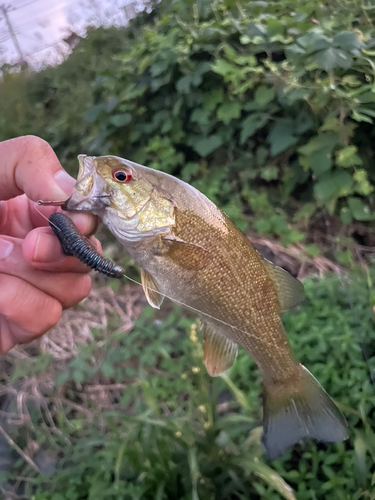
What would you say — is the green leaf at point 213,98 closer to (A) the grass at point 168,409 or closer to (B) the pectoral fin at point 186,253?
(A) the grass at point 168,409

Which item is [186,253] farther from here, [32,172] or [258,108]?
[258,108]

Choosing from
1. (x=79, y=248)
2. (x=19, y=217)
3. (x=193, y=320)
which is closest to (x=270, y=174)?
(x=193, y=320)

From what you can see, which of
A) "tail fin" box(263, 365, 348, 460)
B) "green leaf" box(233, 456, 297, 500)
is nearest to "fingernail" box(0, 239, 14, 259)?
"tail fin" box(263, 365, 348, 460)

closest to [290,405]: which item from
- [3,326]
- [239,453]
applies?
[239,453]

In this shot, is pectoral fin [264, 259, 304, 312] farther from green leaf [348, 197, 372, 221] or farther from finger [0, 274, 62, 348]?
green leaf [348, 197, 372, 221]

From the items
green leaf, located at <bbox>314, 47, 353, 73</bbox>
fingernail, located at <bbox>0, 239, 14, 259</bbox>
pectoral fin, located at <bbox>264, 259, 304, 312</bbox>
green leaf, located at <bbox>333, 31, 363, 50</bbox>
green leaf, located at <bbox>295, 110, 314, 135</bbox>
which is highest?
fingernail, located at <bbox>0, 239, 14, 259</bbox>

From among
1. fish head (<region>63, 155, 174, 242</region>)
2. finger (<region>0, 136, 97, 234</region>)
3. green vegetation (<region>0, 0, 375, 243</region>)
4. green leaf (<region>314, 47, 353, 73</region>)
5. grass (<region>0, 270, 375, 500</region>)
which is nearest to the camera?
fish head (<region>63, 155, 174, 242</region>)

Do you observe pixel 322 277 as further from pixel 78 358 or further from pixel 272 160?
pixel 78 358
